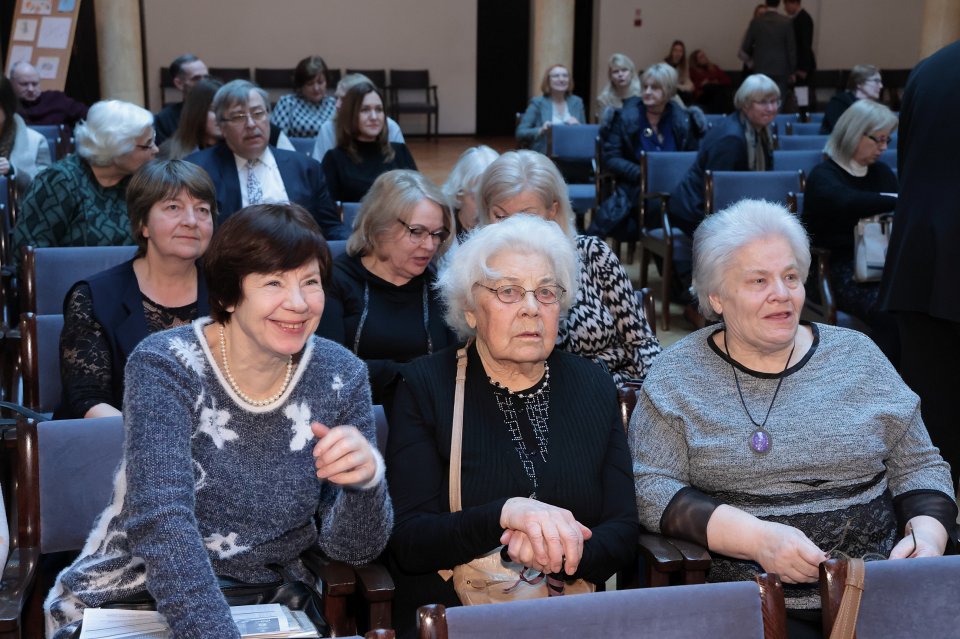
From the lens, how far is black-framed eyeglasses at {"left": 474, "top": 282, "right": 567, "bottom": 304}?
2418 mm

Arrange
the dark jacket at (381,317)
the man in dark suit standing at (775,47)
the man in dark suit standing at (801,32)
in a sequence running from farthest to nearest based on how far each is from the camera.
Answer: the man in dark suit standing at (801,32)
the man in dark suit standing at (775,47)
the dark jacket at (381,317)

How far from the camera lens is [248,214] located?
6.84ft

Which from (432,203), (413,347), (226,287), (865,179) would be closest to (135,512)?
(226,287)

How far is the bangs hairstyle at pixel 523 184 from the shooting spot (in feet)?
10.9

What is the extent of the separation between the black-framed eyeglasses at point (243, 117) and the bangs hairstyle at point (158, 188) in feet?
5.06

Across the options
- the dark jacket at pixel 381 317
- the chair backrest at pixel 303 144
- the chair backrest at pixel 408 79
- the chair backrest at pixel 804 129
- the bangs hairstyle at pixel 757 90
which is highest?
the chair backrest at pixel 408 79

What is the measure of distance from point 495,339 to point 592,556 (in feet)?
1.72

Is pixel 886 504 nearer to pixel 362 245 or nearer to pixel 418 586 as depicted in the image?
pixel 418 586

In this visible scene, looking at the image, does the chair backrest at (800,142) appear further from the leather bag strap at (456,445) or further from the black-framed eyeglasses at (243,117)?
the leather bag strap at (456,445)

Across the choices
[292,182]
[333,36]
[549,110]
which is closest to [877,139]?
[292,182]

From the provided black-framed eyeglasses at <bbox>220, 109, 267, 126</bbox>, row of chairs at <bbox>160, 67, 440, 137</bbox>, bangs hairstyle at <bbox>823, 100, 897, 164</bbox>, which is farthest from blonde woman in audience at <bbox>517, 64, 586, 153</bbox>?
row of chairs at <bbox>160, 67, 440, 137</bbox>

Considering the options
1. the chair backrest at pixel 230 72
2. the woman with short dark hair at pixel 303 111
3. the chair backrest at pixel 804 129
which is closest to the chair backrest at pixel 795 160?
the chair backrest at pixel 804 129

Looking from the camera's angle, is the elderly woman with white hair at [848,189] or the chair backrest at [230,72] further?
the chair backrest at [230,72]

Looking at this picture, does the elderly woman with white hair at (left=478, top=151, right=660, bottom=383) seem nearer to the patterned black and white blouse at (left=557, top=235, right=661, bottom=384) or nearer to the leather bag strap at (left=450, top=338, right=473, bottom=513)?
the patterned black and white blouse at (left=557, top=235, right=661, bottom=384)
